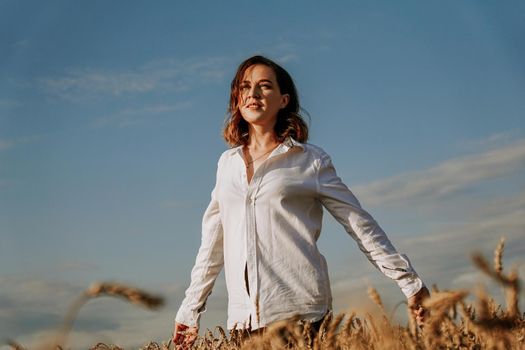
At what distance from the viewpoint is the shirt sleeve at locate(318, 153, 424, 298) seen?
432 centimetres

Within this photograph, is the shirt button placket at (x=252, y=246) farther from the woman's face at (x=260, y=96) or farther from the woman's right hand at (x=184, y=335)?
the woman's right hand at (x=184, y=335)

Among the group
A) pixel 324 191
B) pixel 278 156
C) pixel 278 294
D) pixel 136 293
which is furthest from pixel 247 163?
pixel 136 293

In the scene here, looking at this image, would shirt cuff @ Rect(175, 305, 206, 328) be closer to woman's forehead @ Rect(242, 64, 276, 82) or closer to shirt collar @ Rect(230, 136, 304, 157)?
shirt collar @ Rect(230, 136, 304, 157)

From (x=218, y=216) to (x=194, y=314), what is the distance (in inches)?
25.2

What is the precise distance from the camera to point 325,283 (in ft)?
14.1

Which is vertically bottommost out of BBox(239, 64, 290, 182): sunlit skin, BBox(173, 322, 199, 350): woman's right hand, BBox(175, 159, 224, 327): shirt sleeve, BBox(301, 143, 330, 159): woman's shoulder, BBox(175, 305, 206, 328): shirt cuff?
BBox(173, 322, 199, 350): woman's right hand

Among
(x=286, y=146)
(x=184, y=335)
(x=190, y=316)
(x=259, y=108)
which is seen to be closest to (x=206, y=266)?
(x=190, y=316)

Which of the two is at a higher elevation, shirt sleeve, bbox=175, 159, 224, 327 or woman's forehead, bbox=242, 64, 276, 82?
woman's forehead, bbox=242, 64, 276, 82

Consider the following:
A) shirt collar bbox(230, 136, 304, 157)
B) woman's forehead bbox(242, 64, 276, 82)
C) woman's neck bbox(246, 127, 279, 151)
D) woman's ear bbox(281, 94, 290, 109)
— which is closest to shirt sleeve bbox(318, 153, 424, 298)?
shirt collar bbox(230, 136, 304, 157)

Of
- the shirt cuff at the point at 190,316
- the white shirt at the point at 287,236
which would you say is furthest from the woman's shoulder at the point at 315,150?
the shirt cuff at the point at 190,316

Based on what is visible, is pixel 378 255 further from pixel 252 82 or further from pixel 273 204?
pixel 252 82

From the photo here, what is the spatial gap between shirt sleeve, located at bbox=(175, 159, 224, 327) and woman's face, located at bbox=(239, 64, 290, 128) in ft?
1.82

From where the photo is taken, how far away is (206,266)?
4.89 metres

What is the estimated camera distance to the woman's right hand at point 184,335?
4.81m
